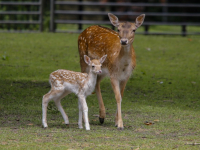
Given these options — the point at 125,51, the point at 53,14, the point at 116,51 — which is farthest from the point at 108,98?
the point at 53,14

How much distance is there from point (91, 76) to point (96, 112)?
60.4 inches

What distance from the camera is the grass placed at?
5617mm

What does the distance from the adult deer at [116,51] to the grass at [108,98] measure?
51 centimetres

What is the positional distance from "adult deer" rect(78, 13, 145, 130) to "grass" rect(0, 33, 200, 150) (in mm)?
507

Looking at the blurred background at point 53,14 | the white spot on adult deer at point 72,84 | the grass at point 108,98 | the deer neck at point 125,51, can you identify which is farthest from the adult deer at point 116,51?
the blurred background at point 53,14

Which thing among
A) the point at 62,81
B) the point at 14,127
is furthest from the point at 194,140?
the point at 14,127

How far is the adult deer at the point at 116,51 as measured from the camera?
6.93 metres

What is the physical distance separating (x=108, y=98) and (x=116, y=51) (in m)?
1.87

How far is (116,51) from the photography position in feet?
24.1

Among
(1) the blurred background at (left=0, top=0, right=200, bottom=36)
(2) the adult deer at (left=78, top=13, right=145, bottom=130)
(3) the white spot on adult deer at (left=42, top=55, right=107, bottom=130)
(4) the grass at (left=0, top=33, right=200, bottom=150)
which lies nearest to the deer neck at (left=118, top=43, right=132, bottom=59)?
(2) the adult deer at (left=78, top=13, right=145, bottom=130)

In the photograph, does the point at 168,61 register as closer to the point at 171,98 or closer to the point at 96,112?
the point at 171,98

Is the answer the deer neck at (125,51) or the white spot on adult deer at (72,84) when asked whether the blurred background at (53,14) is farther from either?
the white spot on adult deer at (72,84)

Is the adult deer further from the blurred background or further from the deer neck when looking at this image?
the blurred background

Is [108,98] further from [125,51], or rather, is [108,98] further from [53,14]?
[53,14]
